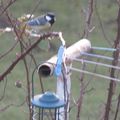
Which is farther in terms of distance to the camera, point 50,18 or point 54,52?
point 54,52

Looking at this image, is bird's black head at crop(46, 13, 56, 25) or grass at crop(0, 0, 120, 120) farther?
grass at crop(0, 0, 120, 120)

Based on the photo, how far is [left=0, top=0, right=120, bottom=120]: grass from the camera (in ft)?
16.0

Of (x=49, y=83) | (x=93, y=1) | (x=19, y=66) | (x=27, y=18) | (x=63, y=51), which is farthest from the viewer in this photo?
(x=19, y=66)

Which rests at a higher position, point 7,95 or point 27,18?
point 27,18

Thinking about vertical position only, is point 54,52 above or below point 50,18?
below

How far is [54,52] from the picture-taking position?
656cm

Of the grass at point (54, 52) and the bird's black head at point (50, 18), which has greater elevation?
the bird's black head at point (50, 18)

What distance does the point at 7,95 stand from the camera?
545 centimetres

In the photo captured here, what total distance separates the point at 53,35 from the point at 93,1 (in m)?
0.85

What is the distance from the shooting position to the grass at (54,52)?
191 inches

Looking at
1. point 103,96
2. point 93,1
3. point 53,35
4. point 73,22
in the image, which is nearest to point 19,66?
point 103,96

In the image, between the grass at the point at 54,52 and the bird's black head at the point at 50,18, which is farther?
the grass at the point at 54,52

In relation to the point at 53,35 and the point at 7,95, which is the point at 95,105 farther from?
the point at 53,35

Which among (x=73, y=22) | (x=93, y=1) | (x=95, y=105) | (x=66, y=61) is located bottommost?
(x=95, y=105)
